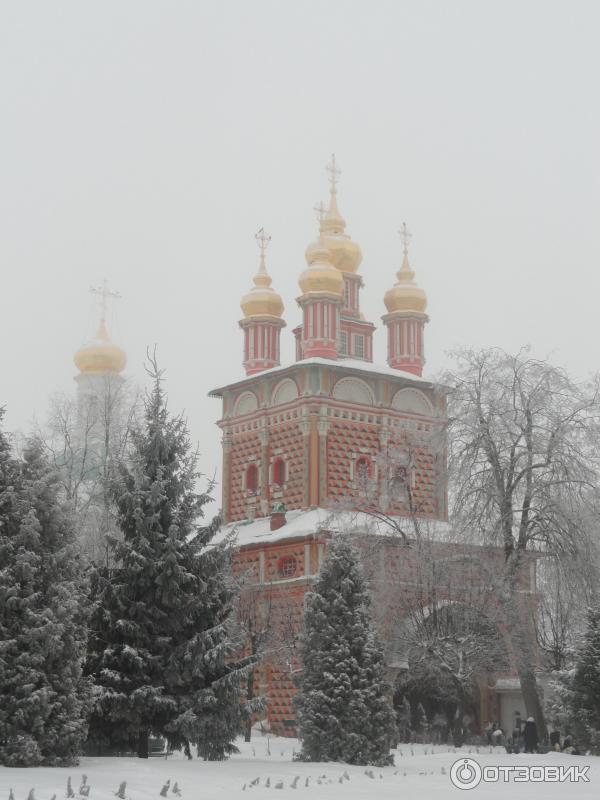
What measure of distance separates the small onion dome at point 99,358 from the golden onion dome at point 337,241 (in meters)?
17.7

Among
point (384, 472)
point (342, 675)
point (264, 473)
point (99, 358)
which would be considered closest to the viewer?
point (342, 675)

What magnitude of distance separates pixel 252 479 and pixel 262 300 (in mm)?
6226

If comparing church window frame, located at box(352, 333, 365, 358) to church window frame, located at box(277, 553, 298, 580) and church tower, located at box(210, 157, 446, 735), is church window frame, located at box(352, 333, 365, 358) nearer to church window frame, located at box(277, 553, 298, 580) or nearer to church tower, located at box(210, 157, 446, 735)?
church tower, located at box(210, 157, 446, 735)

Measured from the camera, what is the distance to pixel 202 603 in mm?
17828

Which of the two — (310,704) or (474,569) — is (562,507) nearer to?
(474,569)

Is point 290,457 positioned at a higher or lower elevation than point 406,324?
lower

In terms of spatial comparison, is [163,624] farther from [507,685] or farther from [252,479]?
[252,479]

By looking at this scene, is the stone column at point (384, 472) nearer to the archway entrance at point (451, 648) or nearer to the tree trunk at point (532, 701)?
the archway entrance at point (451, 648)

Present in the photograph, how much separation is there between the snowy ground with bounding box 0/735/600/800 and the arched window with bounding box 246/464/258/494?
19.9m

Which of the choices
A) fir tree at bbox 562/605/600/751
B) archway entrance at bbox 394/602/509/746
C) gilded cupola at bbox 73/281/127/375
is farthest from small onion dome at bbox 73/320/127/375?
fir tree at bbox 562/605/600/751

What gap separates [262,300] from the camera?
1623 inches

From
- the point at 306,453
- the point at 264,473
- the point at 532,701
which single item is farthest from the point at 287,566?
the point at 532,701

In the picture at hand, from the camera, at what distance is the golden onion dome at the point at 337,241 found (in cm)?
4175

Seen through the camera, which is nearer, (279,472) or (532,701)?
(532,701)
